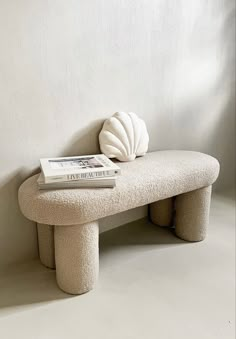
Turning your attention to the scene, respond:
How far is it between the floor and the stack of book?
47 centimetres

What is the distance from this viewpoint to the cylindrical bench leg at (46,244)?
162 cm

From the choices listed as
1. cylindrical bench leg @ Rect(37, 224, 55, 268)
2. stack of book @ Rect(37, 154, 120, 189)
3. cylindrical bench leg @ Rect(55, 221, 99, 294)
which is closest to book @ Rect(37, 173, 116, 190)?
stack of book @ Rect(37, 154, 120, 189)

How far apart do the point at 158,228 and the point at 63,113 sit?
89 cm

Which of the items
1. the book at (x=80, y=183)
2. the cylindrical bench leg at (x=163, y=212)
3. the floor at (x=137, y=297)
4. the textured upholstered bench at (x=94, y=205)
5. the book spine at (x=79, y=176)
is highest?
the book spine at (x=79, y=176)

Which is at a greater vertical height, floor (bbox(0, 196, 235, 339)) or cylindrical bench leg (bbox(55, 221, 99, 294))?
cylindrical bench leg (bbox(55, 221, 99, 294))

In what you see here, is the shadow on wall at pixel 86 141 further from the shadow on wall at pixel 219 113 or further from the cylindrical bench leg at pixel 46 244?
the shadow on wall at pixel 219 113

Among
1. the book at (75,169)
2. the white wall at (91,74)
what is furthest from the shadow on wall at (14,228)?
the book at (75,169)

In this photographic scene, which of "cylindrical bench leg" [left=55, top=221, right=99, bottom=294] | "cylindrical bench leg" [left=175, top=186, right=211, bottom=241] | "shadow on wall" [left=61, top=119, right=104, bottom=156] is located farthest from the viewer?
"cylindrical bench leg" [left=175, top=186, right=211, bottom=241]

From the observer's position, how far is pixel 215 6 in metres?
2.14

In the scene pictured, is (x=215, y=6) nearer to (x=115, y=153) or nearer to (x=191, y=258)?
(x=115, y=153)

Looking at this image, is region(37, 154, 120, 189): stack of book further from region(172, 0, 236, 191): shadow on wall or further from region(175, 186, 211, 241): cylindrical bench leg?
region(172, 0, 236, 191): shadow on wall

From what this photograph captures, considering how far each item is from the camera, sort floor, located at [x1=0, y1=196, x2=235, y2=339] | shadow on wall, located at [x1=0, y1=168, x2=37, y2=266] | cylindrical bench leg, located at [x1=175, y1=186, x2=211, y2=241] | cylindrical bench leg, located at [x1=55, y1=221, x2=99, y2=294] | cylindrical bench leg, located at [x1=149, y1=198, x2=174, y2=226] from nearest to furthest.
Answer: floor, located at [x1=0, y1=196, x2=235, y2=339] → cylindrical bench leg, located at [x1=55, y1=221, x2=99, y2=294] → shadow on wall, located at [x1=0, y1=168, x2=37, y2=266] → cylindrical bench leg, located at [x1=175, y1=186, x2=211, y2=241] → cylindrical bench leg, located at [x1=149, y1=198, x2=174, y2=226]

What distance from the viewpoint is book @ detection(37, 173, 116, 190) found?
4.58 ft

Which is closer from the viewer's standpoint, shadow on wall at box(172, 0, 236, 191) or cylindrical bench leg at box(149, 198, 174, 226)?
cylindrical bench leg at box(149, 198, 174, 226)
